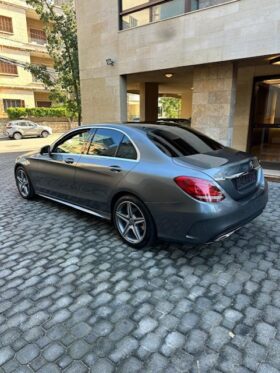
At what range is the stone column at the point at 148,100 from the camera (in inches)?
502

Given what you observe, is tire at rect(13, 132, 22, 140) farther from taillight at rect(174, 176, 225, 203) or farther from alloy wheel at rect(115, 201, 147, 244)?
taillight at rect(174, 176, 225, 203)

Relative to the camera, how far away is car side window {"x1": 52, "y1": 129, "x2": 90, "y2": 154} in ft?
13.5

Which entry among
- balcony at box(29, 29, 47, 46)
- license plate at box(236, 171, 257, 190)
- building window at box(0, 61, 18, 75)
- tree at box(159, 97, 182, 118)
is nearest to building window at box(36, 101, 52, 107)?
building window at box(0, 61, 18, 75)

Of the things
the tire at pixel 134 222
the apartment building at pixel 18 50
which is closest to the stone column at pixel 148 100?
the tire at pixel 134 222

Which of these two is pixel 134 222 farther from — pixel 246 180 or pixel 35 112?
pixel 35 112

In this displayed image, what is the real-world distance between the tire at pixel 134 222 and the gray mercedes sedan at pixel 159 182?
11mm

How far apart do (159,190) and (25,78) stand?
30.6 m

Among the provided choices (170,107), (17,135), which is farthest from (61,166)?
(170,107)

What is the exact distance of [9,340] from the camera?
2117 mm

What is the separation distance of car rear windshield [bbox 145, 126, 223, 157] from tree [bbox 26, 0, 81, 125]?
1284cm

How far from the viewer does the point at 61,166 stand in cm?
436

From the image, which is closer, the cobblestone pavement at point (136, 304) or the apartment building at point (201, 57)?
the cobblestone pavement at point (136, 304)

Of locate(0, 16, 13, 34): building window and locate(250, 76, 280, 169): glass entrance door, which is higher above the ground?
locate(0, 16, 13, 34): building window

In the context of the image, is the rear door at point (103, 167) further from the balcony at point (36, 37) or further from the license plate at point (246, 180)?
the balcony at point (36, 37)
